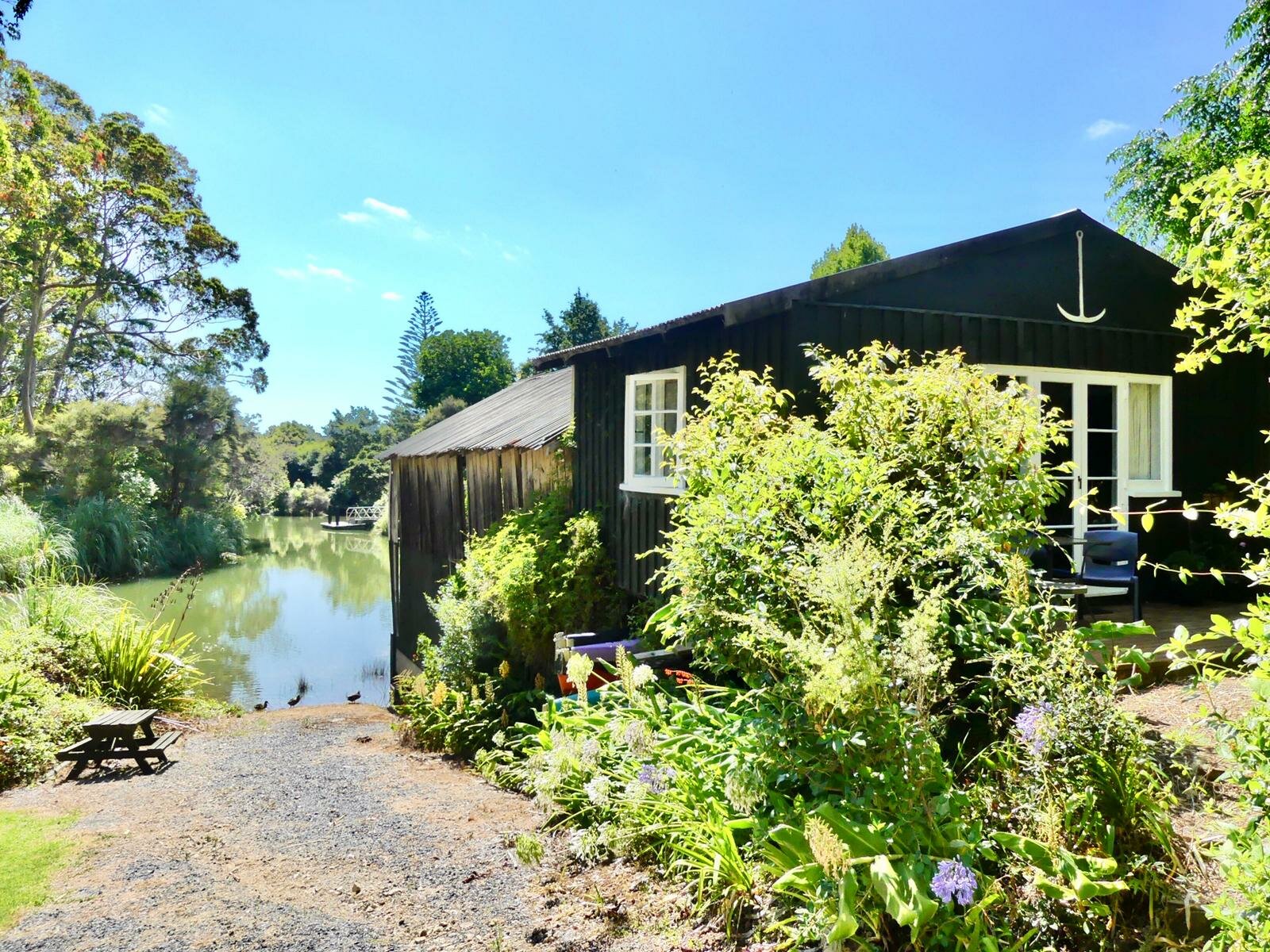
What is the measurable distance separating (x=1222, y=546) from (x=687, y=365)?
19.0 feet

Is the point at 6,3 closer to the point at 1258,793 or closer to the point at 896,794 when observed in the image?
the point at 896,794

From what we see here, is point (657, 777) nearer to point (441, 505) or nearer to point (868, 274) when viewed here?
point (868, 274)

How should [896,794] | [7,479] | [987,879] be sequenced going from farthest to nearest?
[7,479]
[896,794]
[987,879]

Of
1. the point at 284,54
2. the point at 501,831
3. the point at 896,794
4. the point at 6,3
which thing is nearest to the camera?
the point at 896,794

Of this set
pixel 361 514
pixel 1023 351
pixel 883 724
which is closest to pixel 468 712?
pixel 883 724

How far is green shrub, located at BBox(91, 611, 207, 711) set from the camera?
8797 millimetres

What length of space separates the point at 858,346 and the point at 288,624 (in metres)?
19.1

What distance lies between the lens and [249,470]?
30953mm

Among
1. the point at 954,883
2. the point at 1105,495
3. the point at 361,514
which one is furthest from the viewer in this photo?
the point at 361,514

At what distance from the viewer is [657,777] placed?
4043 millimetres

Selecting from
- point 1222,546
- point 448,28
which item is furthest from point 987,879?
point 448,28

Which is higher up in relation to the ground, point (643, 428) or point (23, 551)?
point (643, 428)

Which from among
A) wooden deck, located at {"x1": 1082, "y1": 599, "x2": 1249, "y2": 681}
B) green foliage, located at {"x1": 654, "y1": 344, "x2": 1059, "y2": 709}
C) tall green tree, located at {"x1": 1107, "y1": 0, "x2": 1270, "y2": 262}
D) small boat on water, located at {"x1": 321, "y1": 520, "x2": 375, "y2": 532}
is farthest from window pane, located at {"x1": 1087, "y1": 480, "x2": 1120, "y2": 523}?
small boat on water, located at {"x1": 321, "y1": 520, "x2": 375, "y2": 532}

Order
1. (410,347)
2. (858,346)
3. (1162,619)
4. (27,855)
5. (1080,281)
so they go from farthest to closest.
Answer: (410,347), (1080,281), (1162,619), (858,346), (27,855)
